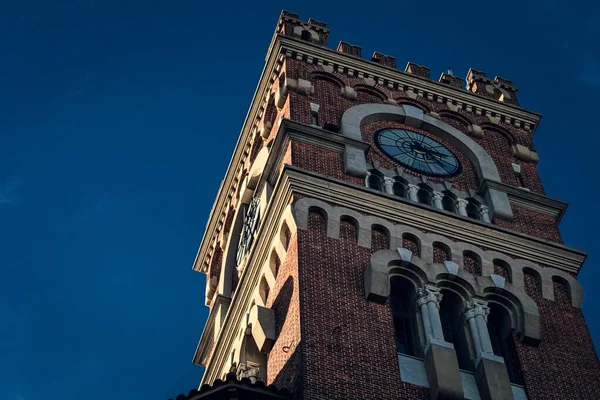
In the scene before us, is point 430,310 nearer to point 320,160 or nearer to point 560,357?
point 560,357

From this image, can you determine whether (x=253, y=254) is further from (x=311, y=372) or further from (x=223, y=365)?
(x=311, y=372)

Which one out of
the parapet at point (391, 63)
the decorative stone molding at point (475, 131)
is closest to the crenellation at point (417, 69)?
the parapet at point (391, 63)

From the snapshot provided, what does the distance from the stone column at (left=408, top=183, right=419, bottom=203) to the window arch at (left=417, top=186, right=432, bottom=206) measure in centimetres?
24

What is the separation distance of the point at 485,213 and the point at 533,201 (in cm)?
211

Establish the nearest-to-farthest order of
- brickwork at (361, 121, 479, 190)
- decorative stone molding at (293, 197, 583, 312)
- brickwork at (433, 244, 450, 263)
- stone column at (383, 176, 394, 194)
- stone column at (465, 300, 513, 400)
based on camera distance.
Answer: stone column at (465, 300, 513, 400)
decorative stone molding at (293, 197, 583, 312)
brickwork at (433, 244, 450, 263)
stone column at (383, 176, 394, 194)
brickwork at (361, 121, 479, 190)

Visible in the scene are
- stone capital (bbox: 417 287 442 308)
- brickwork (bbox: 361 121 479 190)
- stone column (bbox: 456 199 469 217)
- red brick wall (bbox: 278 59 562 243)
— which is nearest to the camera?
stone capital (bbox: 417 287 442 308)

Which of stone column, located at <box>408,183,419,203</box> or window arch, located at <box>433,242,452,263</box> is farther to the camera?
stone column, located at <box>408,183,419,203</box>

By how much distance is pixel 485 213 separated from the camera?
38594 millimetres

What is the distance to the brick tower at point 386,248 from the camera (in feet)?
99.8

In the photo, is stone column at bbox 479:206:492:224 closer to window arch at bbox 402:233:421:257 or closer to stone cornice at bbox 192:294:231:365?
window arch at bbox 402:233:421:257

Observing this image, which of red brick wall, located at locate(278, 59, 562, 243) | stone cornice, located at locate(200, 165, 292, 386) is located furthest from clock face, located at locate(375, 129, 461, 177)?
stone cornice, located at locate(200, 165, 292, 386)

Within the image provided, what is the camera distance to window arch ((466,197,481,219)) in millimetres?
38669

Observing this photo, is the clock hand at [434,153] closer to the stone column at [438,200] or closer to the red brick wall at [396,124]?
the red brick wall at [396,124]

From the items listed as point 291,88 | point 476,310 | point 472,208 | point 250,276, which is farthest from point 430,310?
point 291,88
